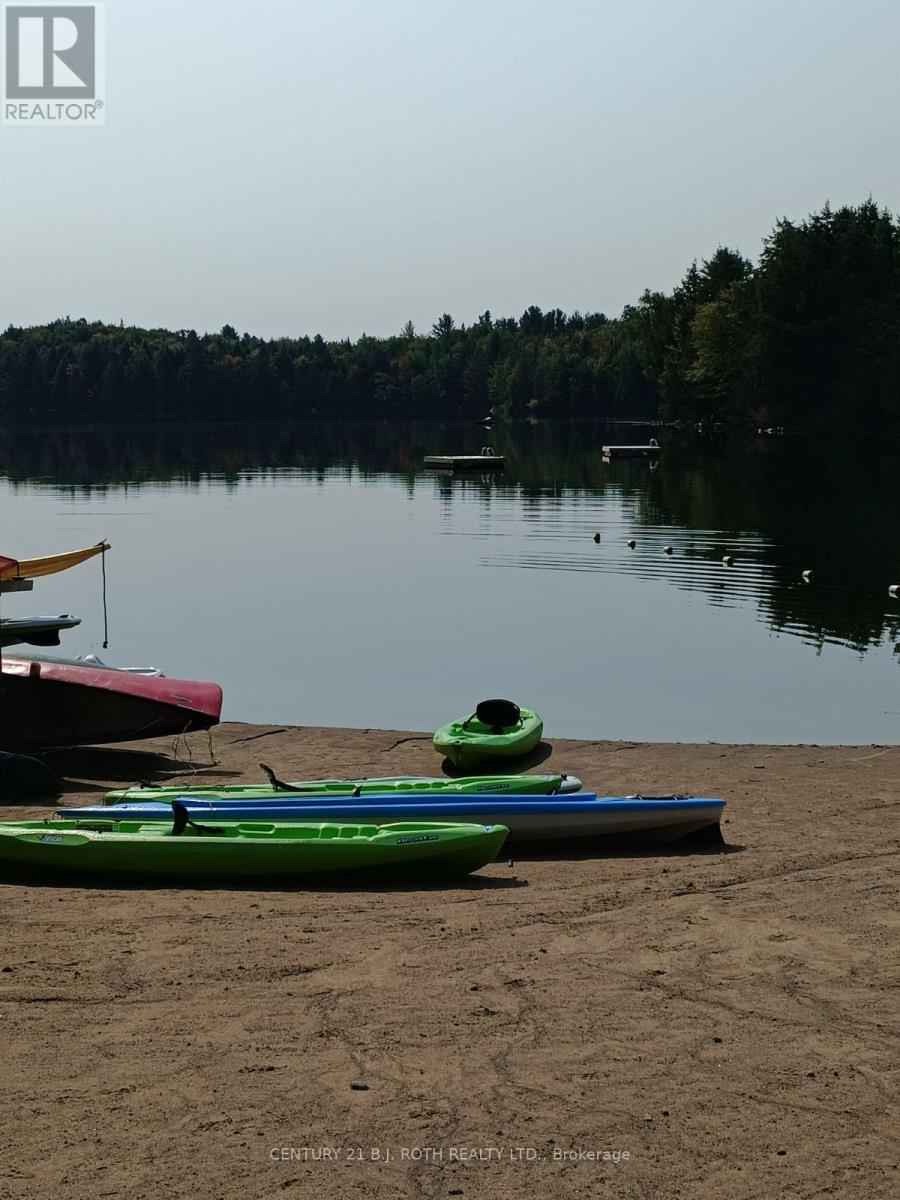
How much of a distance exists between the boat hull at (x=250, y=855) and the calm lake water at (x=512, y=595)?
30.9 feet

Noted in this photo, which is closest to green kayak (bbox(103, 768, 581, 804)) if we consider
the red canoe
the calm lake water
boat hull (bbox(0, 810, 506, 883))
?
boat hull (bbox(0, 810, 506, 883))

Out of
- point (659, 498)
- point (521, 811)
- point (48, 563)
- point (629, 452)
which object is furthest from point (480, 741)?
point (629, 452)

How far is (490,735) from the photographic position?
731 inches

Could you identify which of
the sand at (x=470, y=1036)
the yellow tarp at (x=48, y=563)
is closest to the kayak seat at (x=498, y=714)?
the sand at (x=470, y=1036)

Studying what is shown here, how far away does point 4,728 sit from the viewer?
62.2 feet

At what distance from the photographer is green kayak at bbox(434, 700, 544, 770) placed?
18.1 metres

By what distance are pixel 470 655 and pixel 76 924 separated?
60.2 ft

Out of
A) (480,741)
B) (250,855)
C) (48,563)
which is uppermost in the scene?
(48,563)

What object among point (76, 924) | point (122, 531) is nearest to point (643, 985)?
point (76, 924)

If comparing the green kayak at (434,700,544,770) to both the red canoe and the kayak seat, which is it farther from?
the red canoe

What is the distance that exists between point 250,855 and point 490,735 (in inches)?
265

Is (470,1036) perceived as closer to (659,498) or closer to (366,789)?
(366,789)

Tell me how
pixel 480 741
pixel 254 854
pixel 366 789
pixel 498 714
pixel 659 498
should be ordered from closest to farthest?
pixel 254 854
pixel 366 789
pixel 480 741
pixel 498 714
pixel 659 498

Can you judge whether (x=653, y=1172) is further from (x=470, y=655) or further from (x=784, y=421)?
(x=784, y=421)
